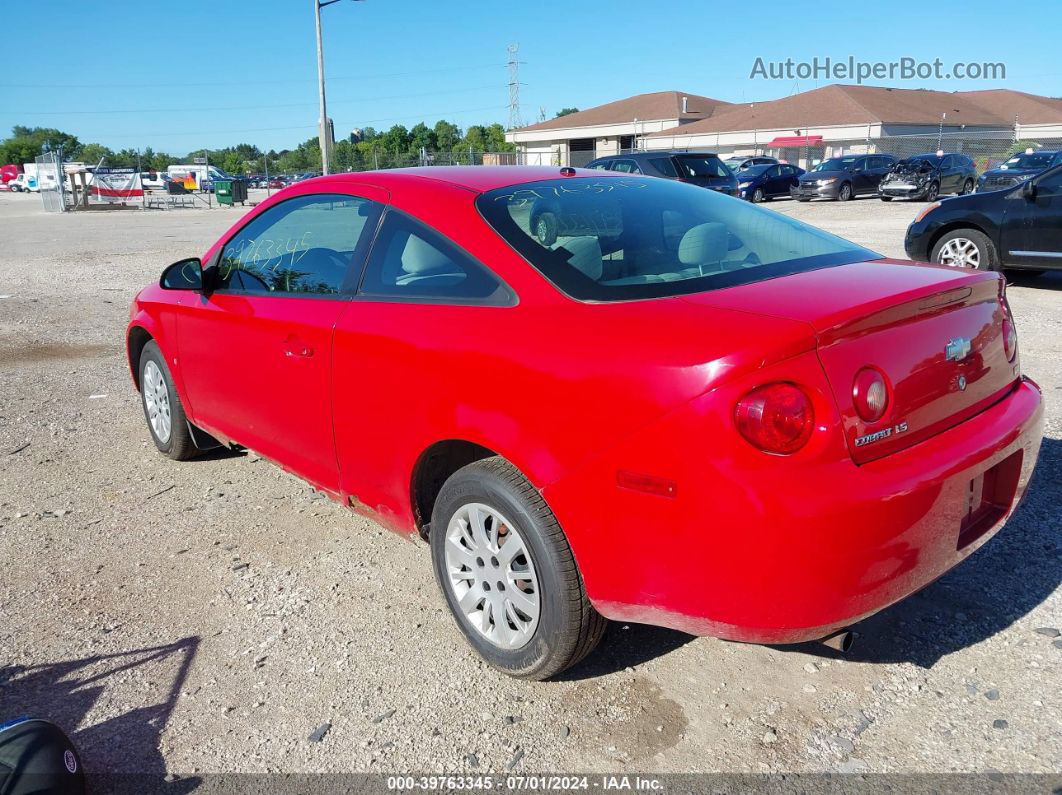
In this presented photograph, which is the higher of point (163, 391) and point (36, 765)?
point (163, 391)

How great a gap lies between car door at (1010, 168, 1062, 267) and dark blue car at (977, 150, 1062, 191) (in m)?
16.2

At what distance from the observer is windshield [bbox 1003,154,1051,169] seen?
2516cm

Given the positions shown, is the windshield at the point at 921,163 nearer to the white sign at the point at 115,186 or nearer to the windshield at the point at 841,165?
the windshield at the point at 841,165

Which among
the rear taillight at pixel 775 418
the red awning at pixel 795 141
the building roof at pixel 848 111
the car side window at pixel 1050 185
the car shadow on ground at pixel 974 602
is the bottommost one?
the car shadow on ground at pixel 974 602

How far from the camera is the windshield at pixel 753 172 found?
2958 cm

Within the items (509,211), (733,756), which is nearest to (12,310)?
(509,211)

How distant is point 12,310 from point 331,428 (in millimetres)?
8986

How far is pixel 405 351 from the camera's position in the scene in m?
2.91

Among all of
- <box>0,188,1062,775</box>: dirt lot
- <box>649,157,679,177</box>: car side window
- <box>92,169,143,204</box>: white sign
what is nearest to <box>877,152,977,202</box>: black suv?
<box>649,157,679,177</box>: car side window

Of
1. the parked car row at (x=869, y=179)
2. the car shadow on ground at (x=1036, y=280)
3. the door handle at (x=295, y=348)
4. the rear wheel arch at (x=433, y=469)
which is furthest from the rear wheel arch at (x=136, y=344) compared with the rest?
the parked car row at (x=869, y=179)

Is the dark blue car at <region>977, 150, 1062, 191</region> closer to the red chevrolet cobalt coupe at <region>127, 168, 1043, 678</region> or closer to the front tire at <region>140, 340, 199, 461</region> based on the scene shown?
the red chevrolet cobalt coupe at <region>127, 168, 1043, 678</region>

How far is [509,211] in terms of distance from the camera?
9.86 ft

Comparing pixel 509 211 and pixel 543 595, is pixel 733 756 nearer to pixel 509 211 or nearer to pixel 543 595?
pixel 543 595

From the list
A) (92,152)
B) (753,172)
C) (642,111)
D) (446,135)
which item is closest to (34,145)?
(92,152)
